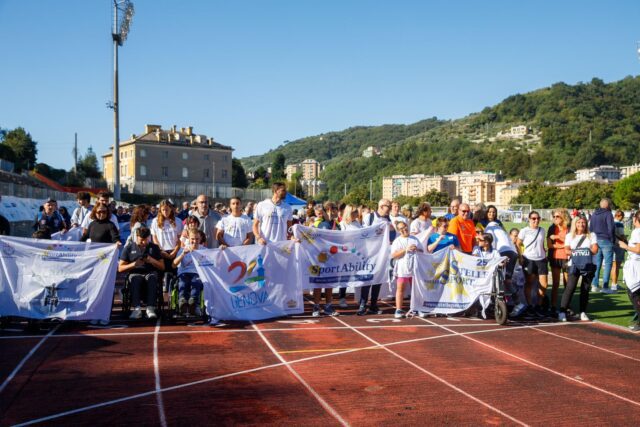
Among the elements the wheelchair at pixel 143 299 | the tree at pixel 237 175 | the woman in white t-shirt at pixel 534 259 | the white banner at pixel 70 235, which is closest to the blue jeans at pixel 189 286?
the wheelchair at pixel 143 299

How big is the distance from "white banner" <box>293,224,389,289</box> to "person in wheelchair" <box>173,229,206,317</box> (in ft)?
6.26

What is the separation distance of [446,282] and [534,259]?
164 cm

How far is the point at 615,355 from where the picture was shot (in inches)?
313

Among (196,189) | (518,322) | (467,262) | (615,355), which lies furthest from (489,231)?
(196,189)

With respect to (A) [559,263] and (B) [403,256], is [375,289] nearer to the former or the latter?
(B) [403,256]

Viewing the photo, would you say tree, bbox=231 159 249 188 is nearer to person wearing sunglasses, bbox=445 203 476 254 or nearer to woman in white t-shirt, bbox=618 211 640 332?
person wearing sunglasses, bbox=445 203 476 254

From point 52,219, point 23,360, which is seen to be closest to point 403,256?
point 23,360

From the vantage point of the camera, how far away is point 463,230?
36.2 feet

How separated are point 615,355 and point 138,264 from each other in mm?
7041

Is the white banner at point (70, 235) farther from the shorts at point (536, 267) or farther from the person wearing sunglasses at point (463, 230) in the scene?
the shorts at point (536, 267)

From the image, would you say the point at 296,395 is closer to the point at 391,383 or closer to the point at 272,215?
the point at 391,383

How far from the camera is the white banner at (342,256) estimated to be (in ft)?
35.3

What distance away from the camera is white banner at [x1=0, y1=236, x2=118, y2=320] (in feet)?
29.2

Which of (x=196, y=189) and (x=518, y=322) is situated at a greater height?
(x=196, y=189)
